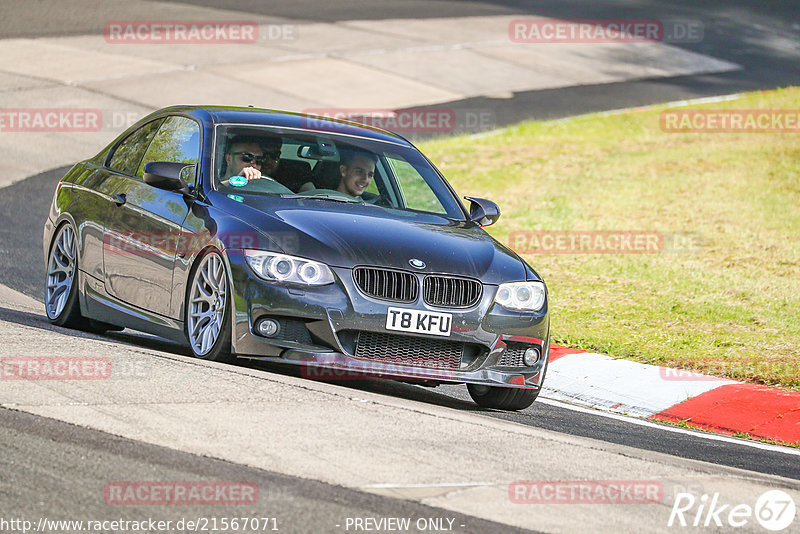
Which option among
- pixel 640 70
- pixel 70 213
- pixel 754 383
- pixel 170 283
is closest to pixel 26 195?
pixel 70 213

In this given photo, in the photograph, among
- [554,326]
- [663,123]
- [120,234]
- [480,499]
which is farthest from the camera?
[663,123]

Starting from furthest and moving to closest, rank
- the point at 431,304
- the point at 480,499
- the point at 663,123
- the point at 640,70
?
the point at 640,70 < the point at 663,123 < the point at 431,304 < the point at 480,499

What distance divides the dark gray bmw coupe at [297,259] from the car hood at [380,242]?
1 centimetres

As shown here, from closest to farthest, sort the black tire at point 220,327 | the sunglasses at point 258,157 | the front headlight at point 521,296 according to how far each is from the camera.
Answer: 1. the black tire at point 220,327
2. the front headlight at point 521,296
3. the sunglasses at point 258,157

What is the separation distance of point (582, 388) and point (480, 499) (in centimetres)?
429

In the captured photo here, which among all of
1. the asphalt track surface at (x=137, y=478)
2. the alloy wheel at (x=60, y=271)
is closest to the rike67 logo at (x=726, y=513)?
the asphalt track surface at (x=137, y=478)

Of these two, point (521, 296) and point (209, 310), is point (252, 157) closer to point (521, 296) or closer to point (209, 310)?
point (209, 310)

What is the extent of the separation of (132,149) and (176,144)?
591mm

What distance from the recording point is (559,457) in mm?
6145

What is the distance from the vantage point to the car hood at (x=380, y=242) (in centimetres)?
741

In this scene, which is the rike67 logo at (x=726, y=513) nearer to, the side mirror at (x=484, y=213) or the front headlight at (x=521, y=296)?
the front headlight at (x=521, y=296)

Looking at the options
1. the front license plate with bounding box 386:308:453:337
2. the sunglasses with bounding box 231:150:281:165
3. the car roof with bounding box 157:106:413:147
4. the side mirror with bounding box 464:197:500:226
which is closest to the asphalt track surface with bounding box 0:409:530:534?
the front license plate with bounding box 386:308:453:337

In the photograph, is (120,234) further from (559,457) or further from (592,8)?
(592,8)

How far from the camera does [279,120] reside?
8898 mm
